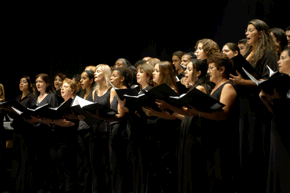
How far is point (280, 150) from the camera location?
251cm

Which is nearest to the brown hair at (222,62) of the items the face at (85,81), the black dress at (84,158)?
the black dress at (84,158)

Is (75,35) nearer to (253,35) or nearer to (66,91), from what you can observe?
(66,91)

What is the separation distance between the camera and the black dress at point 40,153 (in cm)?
479

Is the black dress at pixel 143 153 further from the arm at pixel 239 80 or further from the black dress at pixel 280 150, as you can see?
the black dress at pixel 280 150

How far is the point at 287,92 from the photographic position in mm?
2559

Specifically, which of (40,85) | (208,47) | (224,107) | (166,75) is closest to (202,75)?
(166,75)

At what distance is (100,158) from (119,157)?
316 millimetres

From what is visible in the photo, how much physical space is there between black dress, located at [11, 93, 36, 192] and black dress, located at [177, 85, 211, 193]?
2.40m

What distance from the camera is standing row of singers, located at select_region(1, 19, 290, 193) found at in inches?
113

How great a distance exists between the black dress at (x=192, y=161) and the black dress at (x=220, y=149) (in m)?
0.08

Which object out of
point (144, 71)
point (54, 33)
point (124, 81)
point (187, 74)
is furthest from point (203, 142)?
point (54, 33)

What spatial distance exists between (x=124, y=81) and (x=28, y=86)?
5.88 ft

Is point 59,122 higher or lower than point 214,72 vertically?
lower

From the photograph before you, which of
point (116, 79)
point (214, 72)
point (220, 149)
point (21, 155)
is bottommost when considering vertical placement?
point (21, 155)
